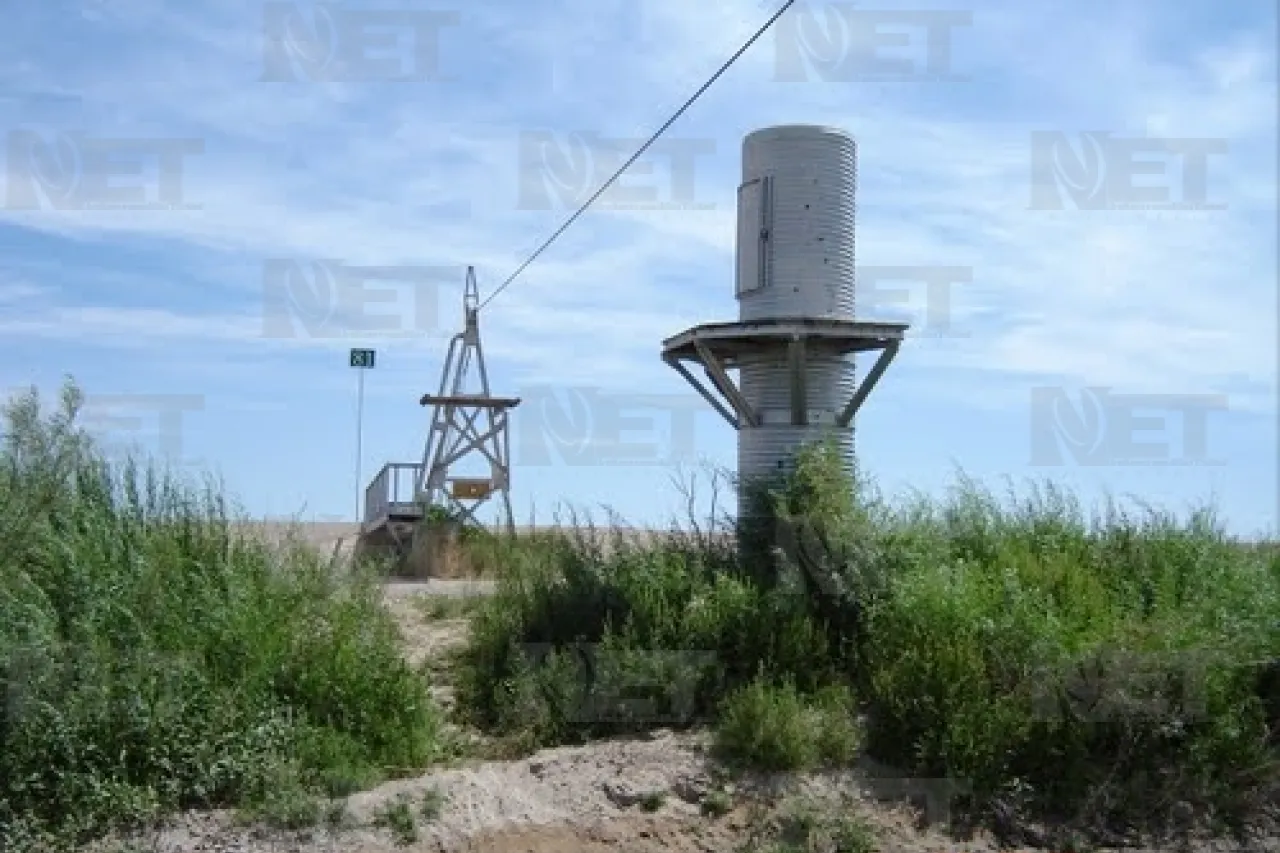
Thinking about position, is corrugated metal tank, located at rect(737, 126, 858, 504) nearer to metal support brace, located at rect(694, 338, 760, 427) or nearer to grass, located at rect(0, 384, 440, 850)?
metal support brace, located at rect(694, 338, 760, 427)

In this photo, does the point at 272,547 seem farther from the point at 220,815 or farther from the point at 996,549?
the point at 996,549

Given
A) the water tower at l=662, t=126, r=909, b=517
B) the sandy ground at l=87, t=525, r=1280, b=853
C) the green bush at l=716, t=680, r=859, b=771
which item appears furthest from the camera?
the water tower at l=662, t=126, r=909, b=517

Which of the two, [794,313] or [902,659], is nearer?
[902,659]

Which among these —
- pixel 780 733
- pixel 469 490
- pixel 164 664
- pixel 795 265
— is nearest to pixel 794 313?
pixel 795 265

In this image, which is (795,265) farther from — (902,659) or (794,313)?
(902,659)

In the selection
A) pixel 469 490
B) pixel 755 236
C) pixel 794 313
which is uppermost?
pixel 755 236

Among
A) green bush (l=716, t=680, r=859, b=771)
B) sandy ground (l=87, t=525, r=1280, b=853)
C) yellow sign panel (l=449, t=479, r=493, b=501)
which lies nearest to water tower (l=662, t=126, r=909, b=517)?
green bush (l=716, t=680, r=859, b=771)

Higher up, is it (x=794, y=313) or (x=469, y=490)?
(x=794, y=313)

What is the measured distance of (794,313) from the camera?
13102 millimetres

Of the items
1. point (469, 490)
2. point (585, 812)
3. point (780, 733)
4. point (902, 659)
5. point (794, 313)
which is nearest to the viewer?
point (585, 812)

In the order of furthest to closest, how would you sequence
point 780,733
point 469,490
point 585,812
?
1. point 469,490
2. point 780,733
3. point 585,812

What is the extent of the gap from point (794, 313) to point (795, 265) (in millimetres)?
491

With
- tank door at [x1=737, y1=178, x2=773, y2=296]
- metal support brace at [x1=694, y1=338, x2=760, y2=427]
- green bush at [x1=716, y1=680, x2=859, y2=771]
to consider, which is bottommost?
green bush at [x1=716, y1=680, x2=859, y2=771]

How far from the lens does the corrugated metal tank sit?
13.1 meters
